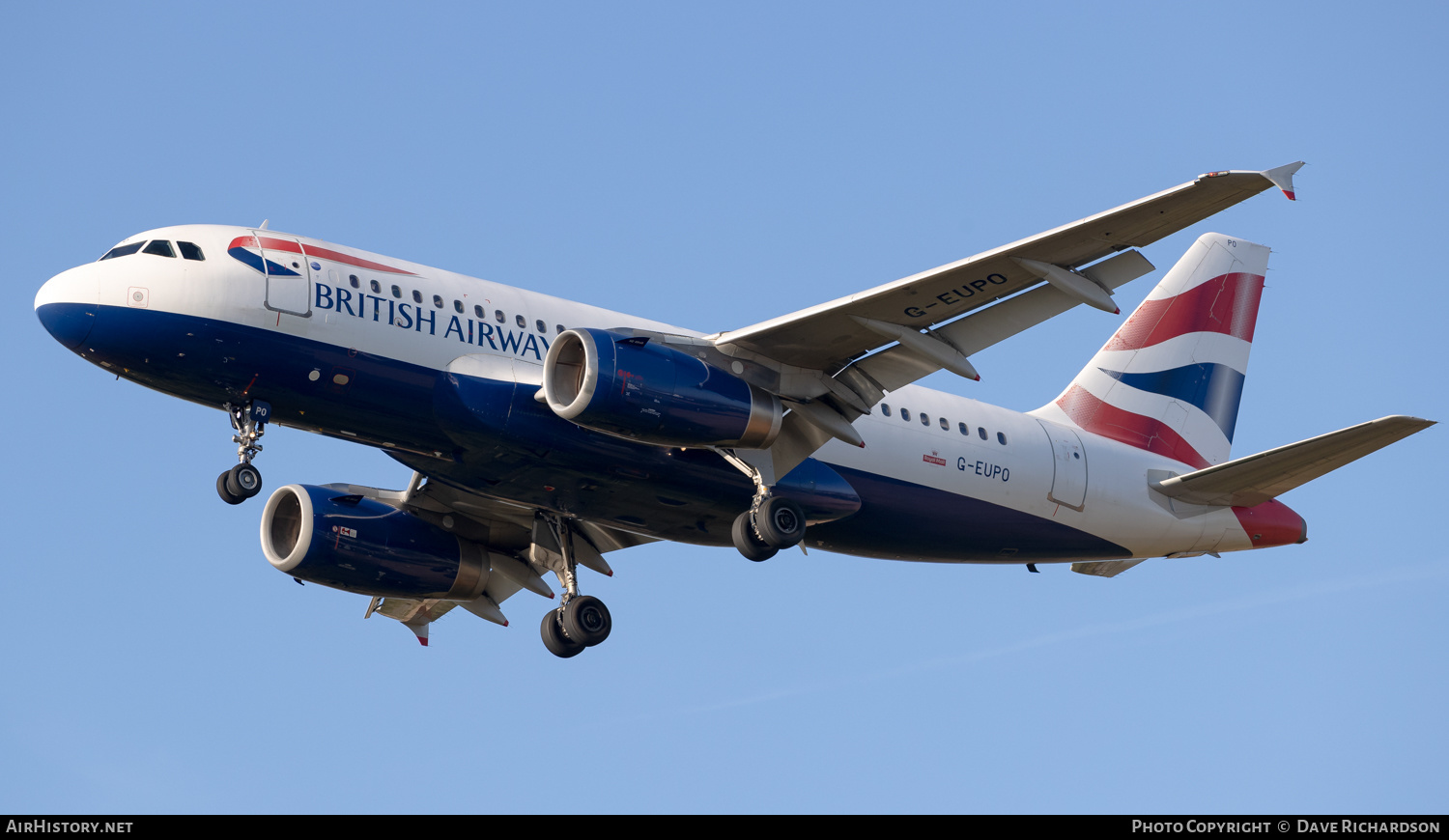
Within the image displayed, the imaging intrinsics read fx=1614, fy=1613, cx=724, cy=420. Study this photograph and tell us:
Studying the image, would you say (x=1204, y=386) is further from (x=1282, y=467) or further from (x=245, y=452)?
(x=245, y=452)

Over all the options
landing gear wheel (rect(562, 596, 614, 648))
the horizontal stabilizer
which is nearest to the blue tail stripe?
the horizontal stabilizer

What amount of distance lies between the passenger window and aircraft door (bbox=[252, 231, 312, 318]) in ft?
4.42

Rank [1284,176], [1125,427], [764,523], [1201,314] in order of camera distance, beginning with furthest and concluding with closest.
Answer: [1201,314]
[1125,427]
[764,523]
[1284,176]

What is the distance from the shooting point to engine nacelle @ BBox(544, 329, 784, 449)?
24984mm

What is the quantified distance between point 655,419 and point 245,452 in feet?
21.3

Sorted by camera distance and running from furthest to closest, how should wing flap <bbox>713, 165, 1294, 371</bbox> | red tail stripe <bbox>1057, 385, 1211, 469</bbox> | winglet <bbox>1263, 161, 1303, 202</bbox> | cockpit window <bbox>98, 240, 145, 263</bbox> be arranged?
red tail stripe <bbox>1057, 385, 1211, 469</bbox> → cockpit window <bbox>98, 240, 145, 263</bbox> → wing flap <bbox>713, 165, 1294, 371</bbox> → winglet <bbox>1263, 161, 1303, 202</bbox>

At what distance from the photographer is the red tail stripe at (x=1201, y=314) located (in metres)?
35.0

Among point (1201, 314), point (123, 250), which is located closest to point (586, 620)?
point (123, 250)

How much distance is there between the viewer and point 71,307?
24438 millimetres

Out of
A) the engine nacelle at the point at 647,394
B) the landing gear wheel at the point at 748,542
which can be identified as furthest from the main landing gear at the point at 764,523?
the engine nacelle at the point at 647,394

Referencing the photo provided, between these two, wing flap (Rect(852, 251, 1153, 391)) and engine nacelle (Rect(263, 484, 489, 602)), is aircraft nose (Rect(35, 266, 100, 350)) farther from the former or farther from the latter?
wing flap (Rect(852, 251, 1153, 391))
